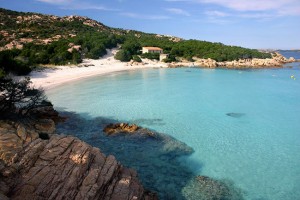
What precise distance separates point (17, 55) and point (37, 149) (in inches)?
1728

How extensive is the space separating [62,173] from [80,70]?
38.4 meters

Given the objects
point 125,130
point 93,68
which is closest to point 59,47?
point 93,68

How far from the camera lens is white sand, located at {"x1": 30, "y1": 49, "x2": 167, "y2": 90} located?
34844 mm

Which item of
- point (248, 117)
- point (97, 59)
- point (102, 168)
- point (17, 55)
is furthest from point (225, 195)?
point (97, 59)

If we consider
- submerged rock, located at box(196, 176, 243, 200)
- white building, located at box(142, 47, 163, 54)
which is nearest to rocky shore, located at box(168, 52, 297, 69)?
white building, located at box(142, 47, 163, 54)

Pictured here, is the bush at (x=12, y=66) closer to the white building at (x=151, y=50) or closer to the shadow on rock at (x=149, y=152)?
the shadow on rock at (x=149, y=152)

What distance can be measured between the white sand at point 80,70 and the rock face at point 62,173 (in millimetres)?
16947

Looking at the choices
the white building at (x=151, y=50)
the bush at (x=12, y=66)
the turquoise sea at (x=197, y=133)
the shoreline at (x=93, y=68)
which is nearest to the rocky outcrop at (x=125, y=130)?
the turquoise sea at (x=197, y=133)

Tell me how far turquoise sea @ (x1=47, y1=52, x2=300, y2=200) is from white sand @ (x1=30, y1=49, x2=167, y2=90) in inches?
115

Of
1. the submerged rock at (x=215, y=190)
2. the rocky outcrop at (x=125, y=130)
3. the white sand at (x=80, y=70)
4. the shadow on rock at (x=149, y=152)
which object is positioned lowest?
the submerged rock at (x=215, y=190)

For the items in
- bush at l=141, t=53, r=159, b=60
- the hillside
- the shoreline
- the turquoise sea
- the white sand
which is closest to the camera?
the turquoise sea

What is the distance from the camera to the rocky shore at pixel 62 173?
765 centimetres

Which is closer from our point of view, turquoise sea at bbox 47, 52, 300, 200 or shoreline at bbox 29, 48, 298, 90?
turquoise sea at bbox 47, 52, 300, 200

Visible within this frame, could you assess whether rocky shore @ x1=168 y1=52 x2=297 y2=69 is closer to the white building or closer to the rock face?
the white building
